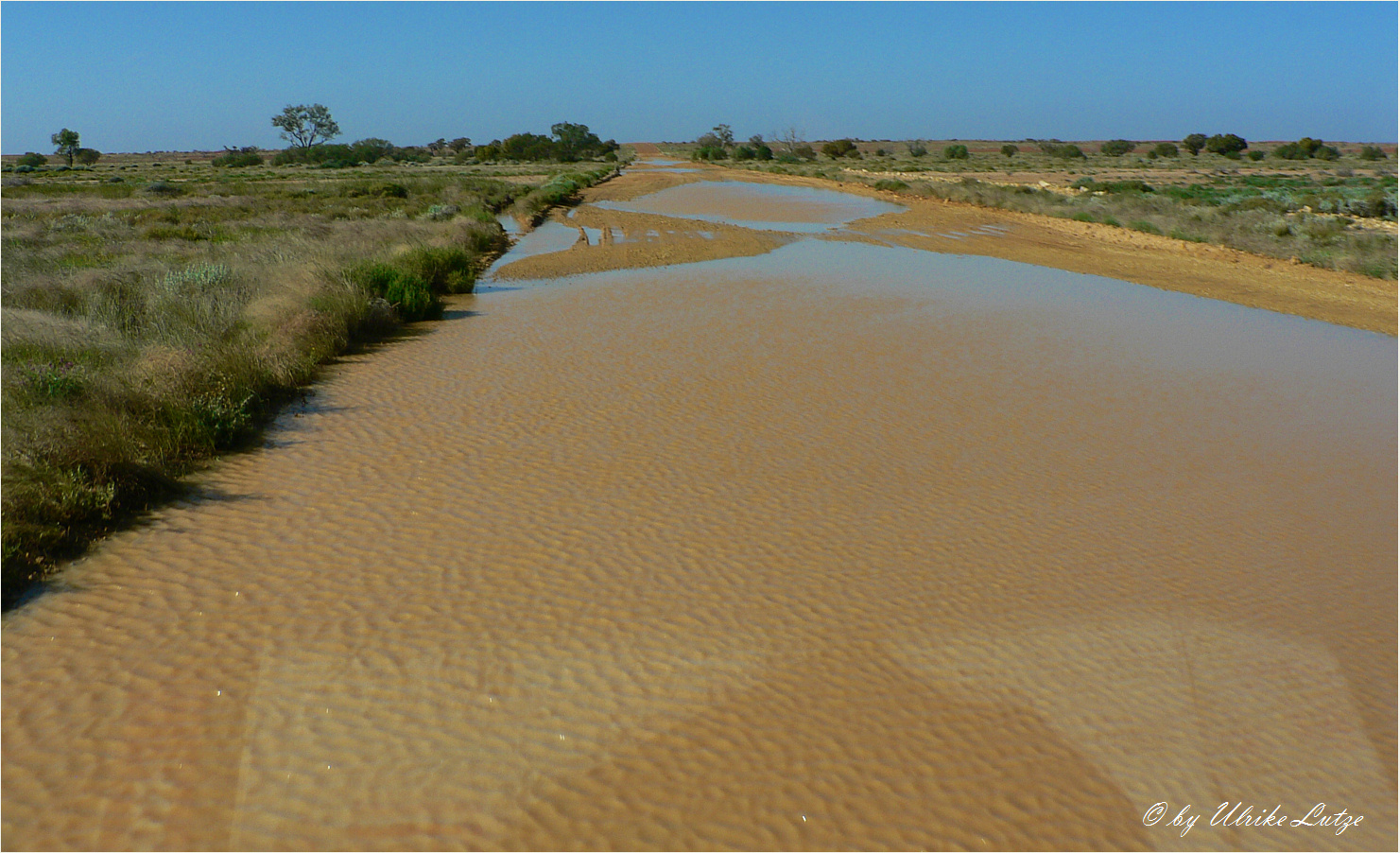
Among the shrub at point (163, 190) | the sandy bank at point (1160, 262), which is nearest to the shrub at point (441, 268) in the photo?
the sandy bank at point (1160, 262)

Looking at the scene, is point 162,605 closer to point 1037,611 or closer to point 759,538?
point 759,538

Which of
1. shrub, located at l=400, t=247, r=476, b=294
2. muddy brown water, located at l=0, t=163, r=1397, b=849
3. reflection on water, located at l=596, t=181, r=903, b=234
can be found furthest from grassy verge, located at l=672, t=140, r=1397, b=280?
shrub, located at l=400, t=247, r=476, b=294

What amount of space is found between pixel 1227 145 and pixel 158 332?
113200mm

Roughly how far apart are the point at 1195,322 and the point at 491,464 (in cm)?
1292

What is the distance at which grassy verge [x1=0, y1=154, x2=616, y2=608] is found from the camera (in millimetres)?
6594

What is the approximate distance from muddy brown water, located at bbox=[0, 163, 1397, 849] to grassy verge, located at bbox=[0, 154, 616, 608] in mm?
498

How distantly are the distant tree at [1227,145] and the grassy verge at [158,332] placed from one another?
9963cm

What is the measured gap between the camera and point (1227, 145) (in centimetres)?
9888

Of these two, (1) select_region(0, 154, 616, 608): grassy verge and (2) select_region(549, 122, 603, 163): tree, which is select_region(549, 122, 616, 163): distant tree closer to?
(2) select_region(549, 122, 603, 163): tree

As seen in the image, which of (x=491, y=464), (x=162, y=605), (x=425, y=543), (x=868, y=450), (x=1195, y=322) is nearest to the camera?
(x=162, y=605)

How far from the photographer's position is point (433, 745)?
439 centimetres

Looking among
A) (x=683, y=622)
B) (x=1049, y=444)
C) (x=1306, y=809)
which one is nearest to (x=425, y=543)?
(x=683, y=622)

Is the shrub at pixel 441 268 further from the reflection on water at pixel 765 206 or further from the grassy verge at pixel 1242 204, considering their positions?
the grassy verge at pixel 1242 204

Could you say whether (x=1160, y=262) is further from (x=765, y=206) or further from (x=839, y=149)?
(x=839, y=149)
